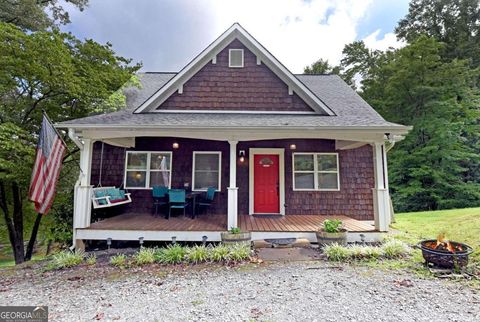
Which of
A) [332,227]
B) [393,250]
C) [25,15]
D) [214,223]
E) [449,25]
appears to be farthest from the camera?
[449,25]

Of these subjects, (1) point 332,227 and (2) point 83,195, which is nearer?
(1) point 332,227

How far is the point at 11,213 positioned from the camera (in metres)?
9.67

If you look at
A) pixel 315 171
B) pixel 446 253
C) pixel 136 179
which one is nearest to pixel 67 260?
pixel 136 179

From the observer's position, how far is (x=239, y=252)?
473cm

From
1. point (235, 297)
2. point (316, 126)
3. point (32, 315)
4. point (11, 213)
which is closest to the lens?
point (32, 315)

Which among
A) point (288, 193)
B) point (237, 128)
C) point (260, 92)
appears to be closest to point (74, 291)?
point (237, 128)

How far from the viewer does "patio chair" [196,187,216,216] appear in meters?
6.97

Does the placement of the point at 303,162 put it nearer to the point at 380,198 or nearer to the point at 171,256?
the point at 380,198

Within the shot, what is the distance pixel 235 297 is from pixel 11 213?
11.3 m

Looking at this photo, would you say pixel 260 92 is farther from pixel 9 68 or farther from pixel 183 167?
pixel 9 68

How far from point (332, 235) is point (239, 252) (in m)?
2.08

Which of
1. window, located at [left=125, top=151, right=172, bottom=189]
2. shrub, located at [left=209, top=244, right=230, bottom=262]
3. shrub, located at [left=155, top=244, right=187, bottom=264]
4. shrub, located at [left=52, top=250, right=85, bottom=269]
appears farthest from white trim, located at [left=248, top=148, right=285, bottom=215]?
shrub, located at [left=52, top=250, right=85, bottom=269]

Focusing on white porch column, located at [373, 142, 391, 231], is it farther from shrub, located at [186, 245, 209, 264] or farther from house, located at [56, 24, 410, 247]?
shrub, located at [186, 245, 209, 264]

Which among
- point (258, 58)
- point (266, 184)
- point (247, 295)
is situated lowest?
point (247, 295)
